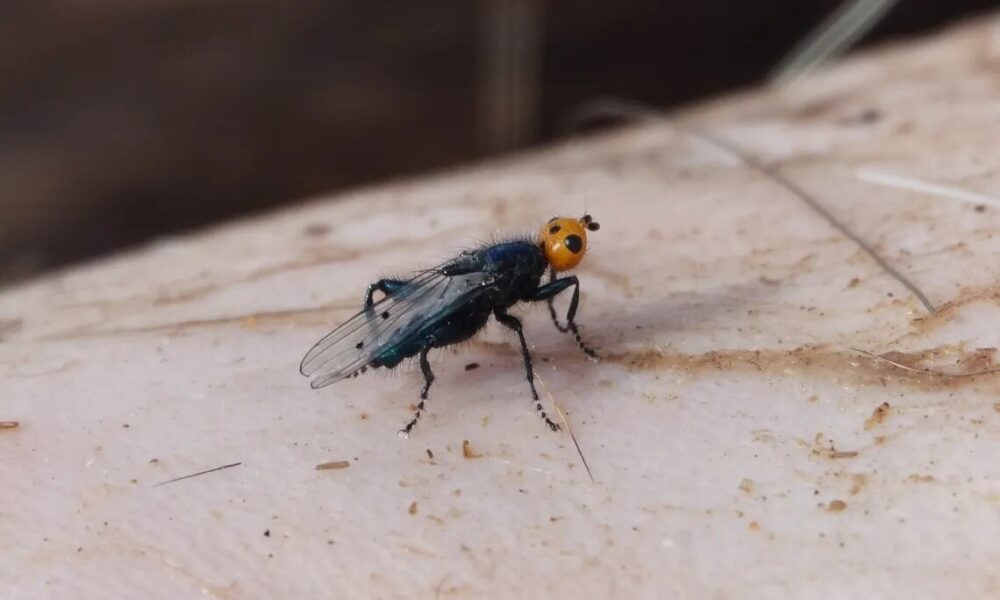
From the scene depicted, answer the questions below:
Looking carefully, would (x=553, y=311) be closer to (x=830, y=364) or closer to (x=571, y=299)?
(x=571, y=299)

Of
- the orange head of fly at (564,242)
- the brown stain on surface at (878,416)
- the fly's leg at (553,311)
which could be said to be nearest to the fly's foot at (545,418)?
the fly's leg at (553,311)

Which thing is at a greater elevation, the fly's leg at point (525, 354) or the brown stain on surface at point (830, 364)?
the brown stain on surface at point (830, 364)

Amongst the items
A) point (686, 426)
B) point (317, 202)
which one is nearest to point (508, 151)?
point (317, 202)

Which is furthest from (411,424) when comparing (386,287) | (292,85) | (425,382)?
(292,85)

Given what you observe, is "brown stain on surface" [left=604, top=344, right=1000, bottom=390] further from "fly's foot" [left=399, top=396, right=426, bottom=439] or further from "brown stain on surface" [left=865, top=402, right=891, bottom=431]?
"fly's foot" [left=399, top=396, right=426, bottom=439]

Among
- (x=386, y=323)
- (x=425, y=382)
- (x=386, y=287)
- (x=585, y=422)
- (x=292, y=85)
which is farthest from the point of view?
(x=292, y=85)

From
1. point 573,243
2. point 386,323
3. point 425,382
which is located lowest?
point 425,382

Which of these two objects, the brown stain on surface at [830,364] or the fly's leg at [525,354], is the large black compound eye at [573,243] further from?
the brown stain on surface at [830,364]

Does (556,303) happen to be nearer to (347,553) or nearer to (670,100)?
(347,553)
